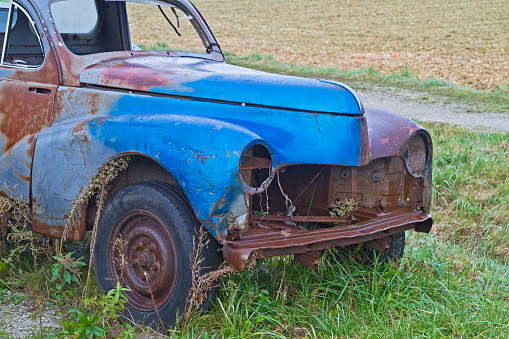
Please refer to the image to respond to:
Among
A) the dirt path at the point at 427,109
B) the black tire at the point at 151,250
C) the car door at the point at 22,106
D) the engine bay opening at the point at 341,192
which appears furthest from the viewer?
the dirt path at the point at 427,109

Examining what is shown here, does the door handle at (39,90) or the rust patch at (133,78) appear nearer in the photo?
the rust patch at (133,78)

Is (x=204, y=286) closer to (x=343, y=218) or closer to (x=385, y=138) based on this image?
(x=343, y=218)

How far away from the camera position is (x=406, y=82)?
1289 cm

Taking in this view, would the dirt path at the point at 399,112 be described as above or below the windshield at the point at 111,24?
below

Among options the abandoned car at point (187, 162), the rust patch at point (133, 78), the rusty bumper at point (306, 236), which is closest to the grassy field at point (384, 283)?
the abandoned car at point (187, 162)

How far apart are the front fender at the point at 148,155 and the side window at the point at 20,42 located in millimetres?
752

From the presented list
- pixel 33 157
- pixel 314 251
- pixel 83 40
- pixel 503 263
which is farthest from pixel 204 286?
pixel 503 263

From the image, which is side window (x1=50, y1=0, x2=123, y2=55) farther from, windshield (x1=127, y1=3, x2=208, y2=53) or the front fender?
windshield (x1=127, y1=3, x2=208, y2=53)

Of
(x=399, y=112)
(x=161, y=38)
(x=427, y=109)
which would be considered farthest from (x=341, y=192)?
(x=161, y=38)

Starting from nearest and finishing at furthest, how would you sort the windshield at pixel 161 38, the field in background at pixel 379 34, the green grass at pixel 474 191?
the green grass at pixel 474 191
the field in background at pixel 379 34
the windshield at pixel 161 38

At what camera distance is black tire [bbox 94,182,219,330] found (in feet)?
8.44

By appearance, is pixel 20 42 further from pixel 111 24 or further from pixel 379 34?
pixel 379 34

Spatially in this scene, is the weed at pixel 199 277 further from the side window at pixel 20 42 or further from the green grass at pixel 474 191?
the green grass at pixel 474 191

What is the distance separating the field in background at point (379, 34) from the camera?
16641 mm
